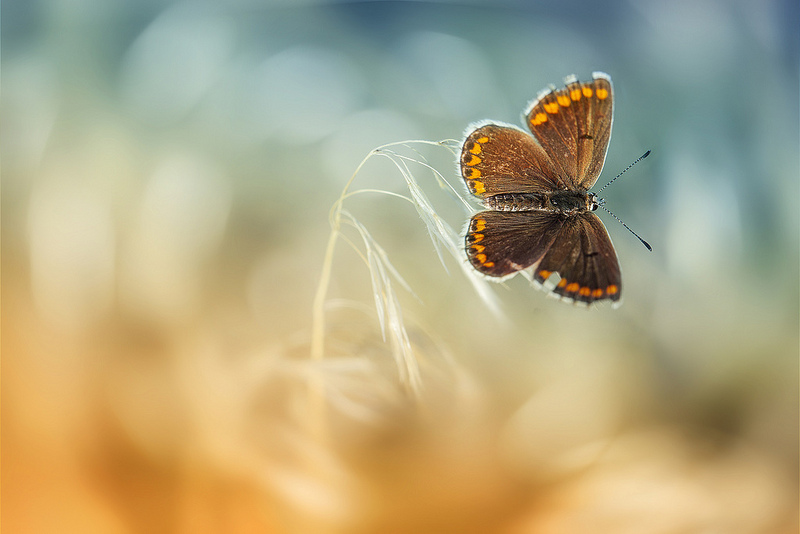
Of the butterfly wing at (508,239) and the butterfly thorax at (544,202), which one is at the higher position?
the butterfly thorax at (544,202)

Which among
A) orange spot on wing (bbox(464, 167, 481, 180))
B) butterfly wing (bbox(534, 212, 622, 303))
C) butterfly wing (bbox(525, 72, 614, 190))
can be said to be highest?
butterfly wing (bbox(525, 72, 614, 190))

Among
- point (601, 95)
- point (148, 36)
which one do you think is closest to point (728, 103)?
point (601, 95)

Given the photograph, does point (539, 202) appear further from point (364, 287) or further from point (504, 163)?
point (364, 287)

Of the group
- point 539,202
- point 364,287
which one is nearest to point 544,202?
point 539,202

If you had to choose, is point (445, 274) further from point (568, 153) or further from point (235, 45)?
point (235, 45)

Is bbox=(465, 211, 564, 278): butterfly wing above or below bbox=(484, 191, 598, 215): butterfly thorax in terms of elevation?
below

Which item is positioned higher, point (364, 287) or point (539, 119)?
point (539, 119)
